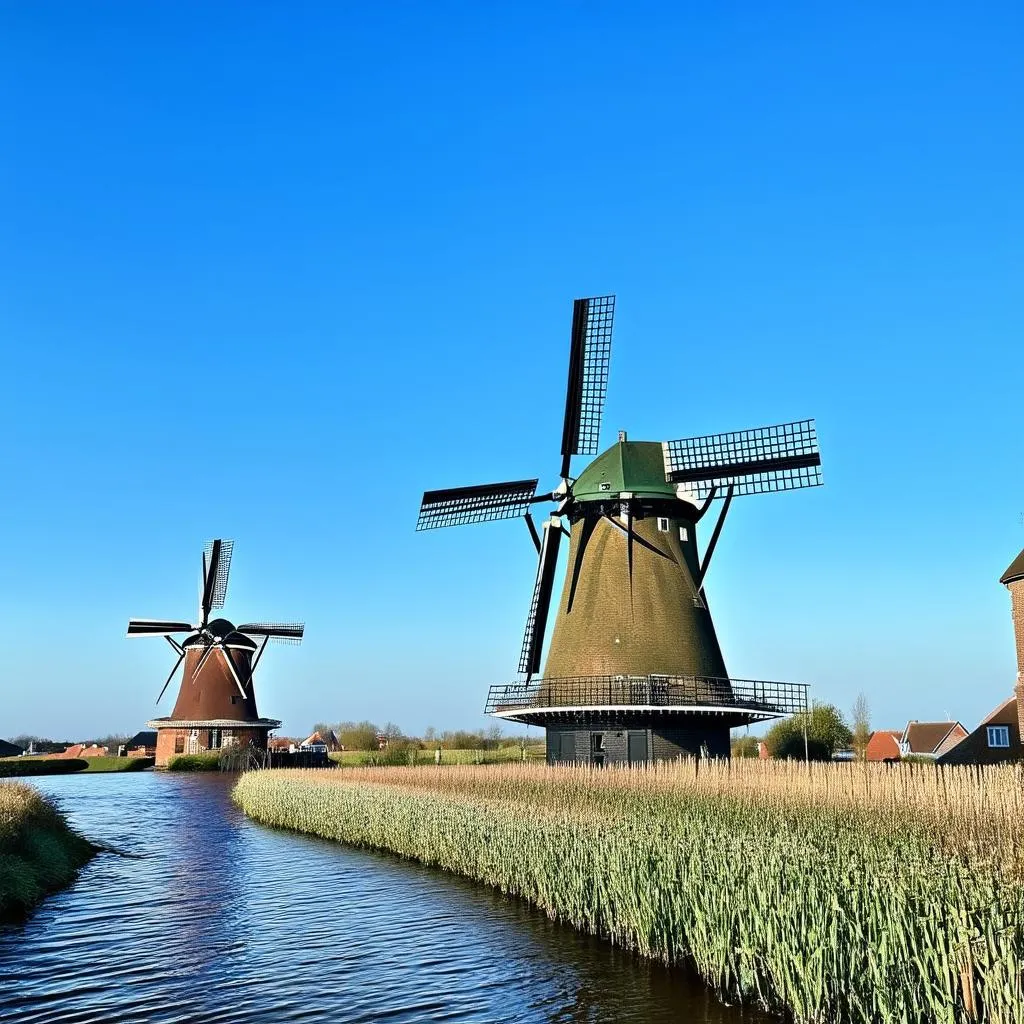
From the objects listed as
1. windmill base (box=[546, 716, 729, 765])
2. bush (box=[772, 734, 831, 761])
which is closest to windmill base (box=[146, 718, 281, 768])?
bush (box=[772, 734, 831, 761])

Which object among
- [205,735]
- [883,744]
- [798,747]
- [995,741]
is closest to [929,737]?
[883,744]

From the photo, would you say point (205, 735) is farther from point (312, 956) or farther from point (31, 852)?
point (312, 956)

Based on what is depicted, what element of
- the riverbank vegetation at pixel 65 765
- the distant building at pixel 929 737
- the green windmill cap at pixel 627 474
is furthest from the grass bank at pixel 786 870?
the distant building at pixel 929 737

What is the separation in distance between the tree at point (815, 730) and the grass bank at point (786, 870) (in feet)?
98.2

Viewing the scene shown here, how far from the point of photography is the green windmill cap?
25.1 m

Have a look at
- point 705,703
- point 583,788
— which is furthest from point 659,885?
point 705,703

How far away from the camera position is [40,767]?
174ft

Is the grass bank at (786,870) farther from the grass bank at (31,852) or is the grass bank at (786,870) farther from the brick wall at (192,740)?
the brick wall at (192,740)

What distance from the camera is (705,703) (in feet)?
76.4

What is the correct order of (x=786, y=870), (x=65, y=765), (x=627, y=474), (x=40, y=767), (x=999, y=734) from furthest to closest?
(x=65, y=765) < (x=40, y=767) < (x=999, y=734) < (x=627, y=474) < (x=786, y=870)

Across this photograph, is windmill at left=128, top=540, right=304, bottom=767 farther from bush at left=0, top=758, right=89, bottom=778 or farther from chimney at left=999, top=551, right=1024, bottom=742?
chimney at left=999, top=551, right=1024, bottom=742

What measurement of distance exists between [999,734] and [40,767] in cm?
4816

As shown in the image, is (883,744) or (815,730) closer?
(815,730)

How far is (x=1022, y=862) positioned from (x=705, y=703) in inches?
600
